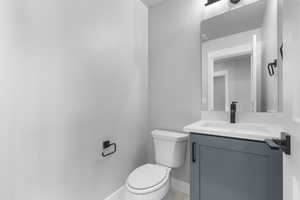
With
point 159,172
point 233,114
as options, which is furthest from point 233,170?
point 159,172

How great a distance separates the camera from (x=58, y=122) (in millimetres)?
1089

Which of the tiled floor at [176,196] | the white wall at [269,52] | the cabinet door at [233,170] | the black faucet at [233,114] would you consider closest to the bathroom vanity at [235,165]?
the cabinet door at [233,170]

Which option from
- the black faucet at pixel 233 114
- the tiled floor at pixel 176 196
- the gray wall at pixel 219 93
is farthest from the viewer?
the tiled floor at pixel 176 196

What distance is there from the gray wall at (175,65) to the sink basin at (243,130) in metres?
0.39

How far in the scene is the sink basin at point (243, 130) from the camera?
3.23ft

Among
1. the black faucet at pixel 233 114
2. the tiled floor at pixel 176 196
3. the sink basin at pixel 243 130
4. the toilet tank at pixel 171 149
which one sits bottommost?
the tiled floor at pixel 176 196

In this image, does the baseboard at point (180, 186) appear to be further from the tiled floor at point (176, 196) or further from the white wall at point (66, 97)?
the white wall at point (66, 97)

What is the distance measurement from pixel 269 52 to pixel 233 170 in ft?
3.57

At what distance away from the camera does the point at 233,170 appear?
110cm

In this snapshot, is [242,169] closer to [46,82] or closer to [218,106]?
[218,106]

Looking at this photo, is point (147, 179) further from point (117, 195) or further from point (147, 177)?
point (117, 195)

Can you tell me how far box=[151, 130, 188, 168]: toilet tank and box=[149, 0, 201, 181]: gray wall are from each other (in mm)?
212

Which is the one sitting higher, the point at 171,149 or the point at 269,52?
the point at 269,52

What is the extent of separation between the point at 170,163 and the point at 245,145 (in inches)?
31.5
